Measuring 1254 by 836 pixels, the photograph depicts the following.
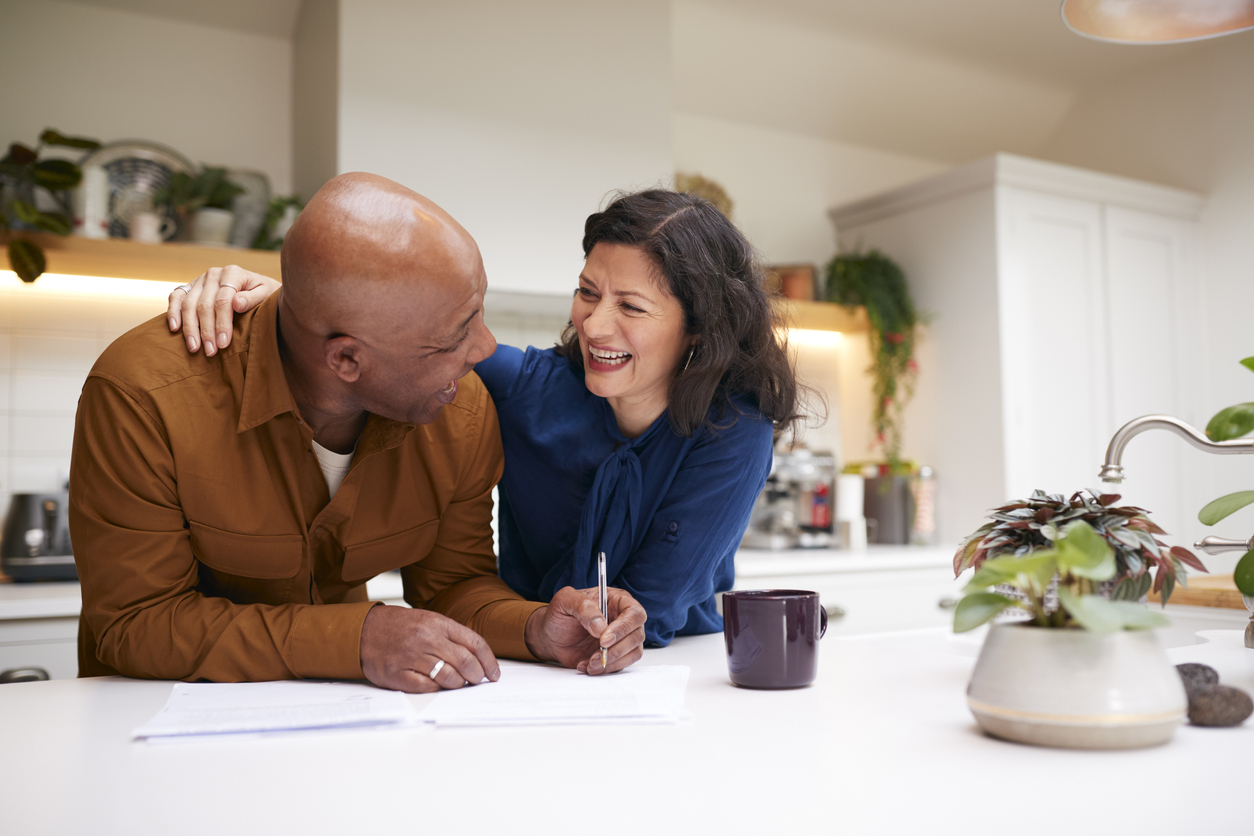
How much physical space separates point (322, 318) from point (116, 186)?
1952mm

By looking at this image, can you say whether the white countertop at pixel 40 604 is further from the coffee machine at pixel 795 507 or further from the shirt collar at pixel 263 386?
the coffee machine at pixel 795 507

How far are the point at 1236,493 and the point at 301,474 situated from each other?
104 cm

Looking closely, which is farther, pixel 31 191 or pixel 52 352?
pixel 52 352

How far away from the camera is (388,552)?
1207 mm

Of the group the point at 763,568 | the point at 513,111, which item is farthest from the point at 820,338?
the point at 513,111

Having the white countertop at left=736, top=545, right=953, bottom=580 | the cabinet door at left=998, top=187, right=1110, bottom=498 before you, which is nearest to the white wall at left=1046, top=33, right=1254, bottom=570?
the cabinet door at left=998, top=187, right=1110, bottom=498

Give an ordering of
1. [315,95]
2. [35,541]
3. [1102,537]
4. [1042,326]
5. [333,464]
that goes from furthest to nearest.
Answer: [1042,326]
[315,95]
[35,541]
[333,464]
[1102,537]

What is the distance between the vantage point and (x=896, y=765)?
2.21 ft

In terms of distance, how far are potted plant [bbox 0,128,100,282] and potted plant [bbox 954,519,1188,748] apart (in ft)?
7.77

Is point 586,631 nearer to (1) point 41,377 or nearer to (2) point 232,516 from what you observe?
(2) point 232,516

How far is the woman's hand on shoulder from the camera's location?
1.09 m

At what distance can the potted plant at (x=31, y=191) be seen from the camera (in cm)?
226

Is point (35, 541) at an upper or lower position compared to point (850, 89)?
lower

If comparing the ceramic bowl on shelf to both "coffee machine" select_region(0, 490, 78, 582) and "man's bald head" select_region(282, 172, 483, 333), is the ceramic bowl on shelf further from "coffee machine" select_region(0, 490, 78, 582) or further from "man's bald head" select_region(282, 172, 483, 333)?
"man's bald head" select_region(282, 172, 483, 333)
